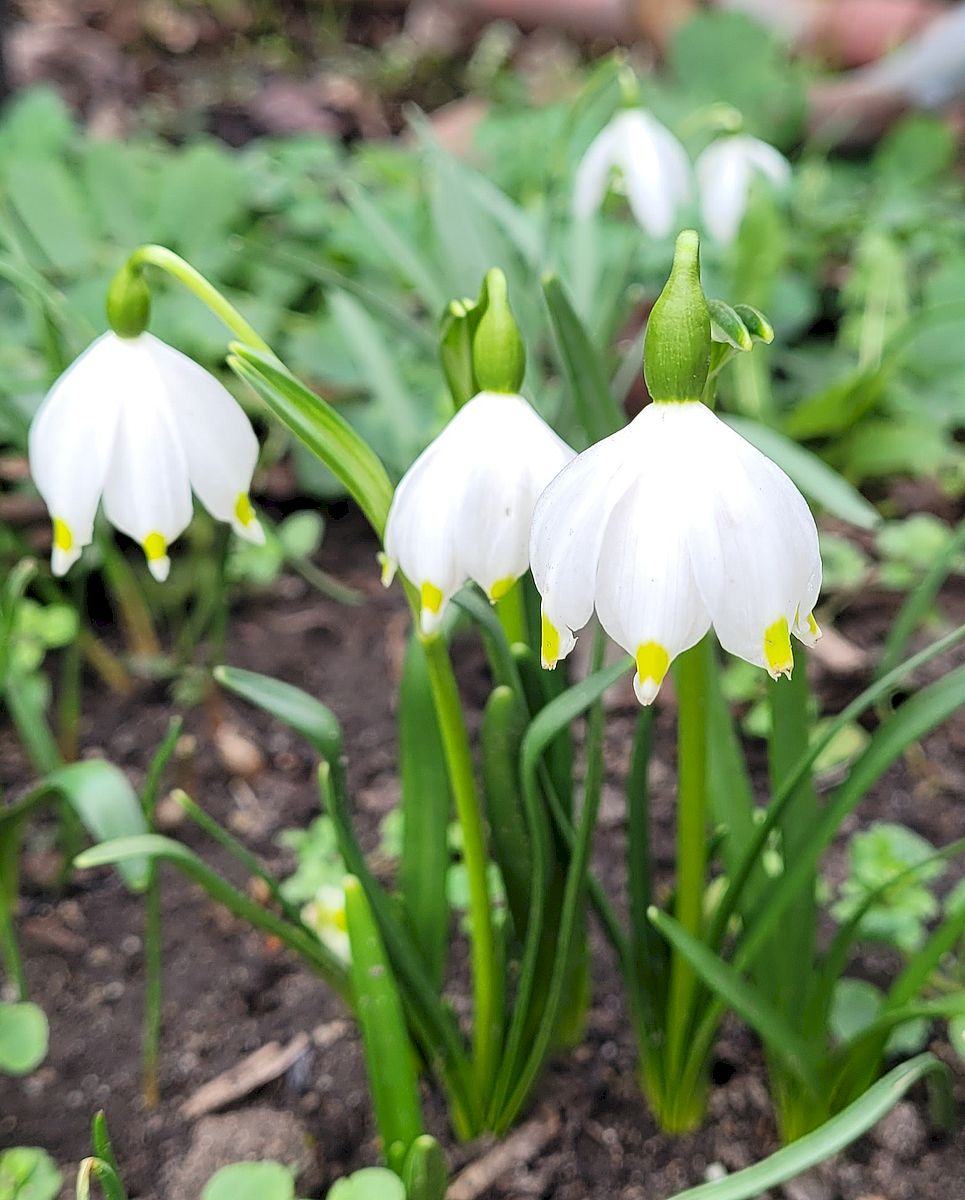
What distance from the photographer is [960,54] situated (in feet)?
9.23

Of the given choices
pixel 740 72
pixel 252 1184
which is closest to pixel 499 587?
pixel 252 1184

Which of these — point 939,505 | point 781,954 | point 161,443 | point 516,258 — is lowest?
point 939,505

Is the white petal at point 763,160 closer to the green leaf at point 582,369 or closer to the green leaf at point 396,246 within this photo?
the green leaf at point 396,246

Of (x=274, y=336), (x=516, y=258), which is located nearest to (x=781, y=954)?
(x=516, y=258)

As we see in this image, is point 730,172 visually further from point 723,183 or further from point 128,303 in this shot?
point 128,303

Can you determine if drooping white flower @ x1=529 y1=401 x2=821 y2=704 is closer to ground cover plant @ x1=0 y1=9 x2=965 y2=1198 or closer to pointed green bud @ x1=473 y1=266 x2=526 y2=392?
ground cover plant @ x1=0 y1=9 x2=965 y2=1198

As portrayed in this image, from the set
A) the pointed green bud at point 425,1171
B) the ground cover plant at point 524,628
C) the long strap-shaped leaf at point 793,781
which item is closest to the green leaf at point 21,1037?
the ground cover plant at point 524,628

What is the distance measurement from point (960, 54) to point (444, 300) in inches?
79.3

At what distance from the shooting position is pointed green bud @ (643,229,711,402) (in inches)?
23.4

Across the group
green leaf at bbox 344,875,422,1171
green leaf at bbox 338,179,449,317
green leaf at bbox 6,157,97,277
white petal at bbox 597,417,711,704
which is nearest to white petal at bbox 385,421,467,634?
white petal at bbox 597,417,711,704

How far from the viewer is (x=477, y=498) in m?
0.68

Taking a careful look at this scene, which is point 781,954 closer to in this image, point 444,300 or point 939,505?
point 444,300

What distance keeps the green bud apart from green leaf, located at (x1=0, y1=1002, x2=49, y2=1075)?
60 cm

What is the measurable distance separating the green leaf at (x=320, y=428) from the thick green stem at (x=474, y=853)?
0.10 meters
